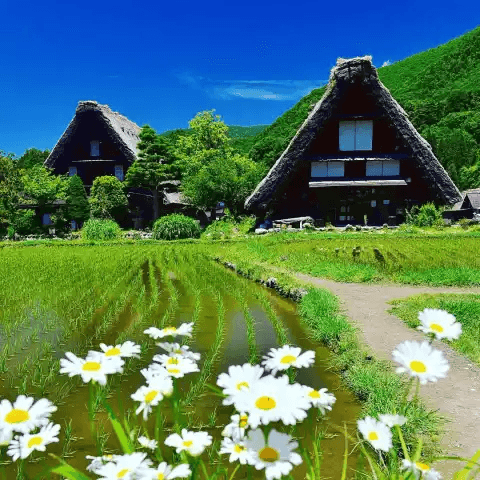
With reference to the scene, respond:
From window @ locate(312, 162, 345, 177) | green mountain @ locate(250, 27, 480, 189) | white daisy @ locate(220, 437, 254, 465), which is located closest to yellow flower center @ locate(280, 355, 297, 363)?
white daisy @ locate(220, 437, 254, 465)

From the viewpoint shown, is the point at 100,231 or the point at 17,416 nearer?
the point at 17,416

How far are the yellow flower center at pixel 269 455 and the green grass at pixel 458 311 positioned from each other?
3.18m

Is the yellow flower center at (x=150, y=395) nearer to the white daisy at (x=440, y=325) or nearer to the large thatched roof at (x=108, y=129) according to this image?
the white daisy at (x=440, y=325)

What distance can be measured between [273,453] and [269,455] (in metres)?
0.01

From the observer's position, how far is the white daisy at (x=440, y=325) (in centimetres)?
102

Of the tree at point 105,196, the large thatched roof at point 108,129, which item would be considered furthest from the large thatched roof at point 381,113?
the large thatched roof at point 108,129

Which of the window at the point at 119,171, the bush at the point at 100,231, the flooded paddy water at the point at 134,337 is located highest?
the window at the point at 119,171

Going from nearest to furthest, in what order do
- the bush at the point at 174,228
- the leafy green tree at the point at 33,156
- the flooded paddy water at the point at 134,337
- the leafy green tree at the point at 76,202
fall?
the flooded paddy water at the point at 134,337, the bush at the point at 174,228, the leafy green tree at the point at 76,202, the leafy green tree at the point at 33,156

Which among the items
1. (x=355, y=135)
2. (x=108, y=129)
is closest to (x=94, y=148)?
(x=108, y=129)

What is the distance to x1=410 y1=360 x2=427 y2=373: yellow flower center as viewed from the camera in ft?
3.15

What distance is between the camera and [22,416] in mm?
960

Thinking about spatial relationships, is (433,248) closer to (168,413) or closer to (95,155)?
(168,413)

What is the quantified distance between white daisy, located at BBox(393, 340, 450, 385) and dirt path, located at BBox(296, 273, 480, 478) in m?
1.46

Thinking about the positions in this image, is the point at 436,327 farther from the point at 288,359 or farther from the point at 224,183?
the point at 224,183
